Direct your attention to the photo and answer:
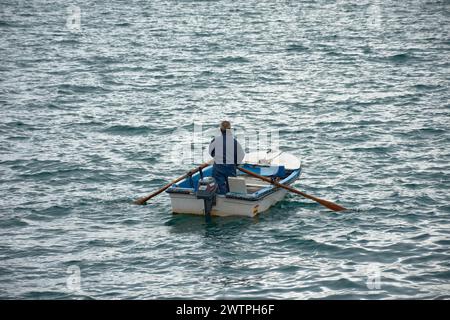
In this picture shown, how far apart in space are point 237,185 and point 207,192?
0.89 m

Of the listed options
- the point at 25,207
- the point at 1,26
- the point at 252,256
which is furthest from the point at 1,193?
the point at 1,26

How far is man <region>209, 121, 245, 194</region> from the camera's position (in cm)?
1819

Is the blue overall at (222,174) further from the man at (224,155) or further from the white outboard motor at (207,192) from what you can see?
the white outboard motor at (207,192)

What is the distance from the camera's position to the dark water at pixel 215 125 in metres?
15.5

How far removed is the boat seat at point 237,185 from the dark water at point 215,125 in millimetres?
764

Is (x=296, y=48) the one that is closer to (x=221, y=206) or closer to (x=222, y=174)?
(x=222, y=174)

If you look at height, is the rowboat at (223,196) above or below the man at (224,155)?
below

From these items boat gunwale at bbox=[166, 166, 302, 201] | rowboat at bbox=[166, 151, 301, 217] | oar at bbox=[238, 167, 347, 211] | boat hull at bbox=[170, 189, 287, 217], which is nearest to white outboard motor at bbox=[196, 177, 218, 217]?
rowboat at bbox=[166, 151, 301, 217]

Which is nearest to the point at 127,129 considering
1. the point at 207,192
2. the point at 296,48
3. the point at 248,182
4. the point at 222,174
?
the point at 248,182

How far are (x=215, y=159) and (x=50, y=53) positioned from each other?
27.5 meters

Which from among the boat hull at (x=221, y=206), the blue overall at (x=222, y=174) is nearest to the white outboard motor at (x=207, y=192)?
the boat hull at (x=221, y=206)

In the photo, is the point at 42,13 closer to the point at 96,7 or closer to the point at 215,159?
the point at 96,7

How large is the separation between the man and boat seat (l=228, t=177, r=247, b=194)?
11.8 inches
